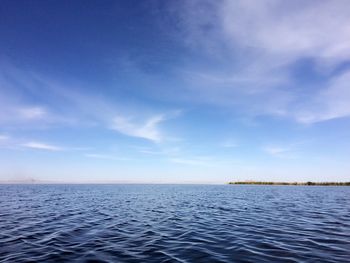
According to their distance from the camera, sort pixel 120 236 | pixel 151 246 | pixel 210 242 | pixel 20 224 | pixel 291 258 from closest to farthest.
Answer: pixel 291 258
pixel 151 246
pixel 210 242
pixel 120 236
pixel 20 224

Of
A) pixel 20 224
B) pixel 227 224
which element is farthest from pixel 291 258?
pixel 20 224

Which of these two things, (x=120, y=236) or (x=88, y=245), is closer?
(x=88, y=245)

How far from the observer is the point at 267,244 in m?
14.1

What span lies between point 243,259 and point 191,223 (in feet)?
33.8

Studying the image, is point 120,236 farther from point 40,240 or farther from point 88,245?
point 40,240

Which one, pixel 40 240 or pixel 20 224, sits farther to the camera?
pixel 20 224

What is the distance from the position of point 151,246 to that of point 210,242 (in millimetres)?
3609

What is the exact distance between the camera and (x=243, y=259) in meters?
11.5

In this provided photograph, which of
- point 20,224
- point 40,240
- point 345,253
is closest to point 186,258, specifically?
point 345,253

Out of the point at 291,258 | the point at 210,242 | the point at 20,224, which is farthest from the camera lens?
the point at 20,224

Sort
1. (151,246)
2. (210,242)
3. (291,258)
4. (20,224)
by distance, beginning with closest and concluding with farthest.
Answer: (291,258), (151,246), (210,242), (20,224)

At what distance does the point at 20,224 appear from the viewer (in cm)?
2041

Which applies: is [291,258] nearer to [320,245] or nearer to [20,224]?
[320,245]

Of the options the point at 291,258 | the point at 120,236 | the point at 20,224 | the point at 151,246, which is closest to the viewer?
the point at 291,258
